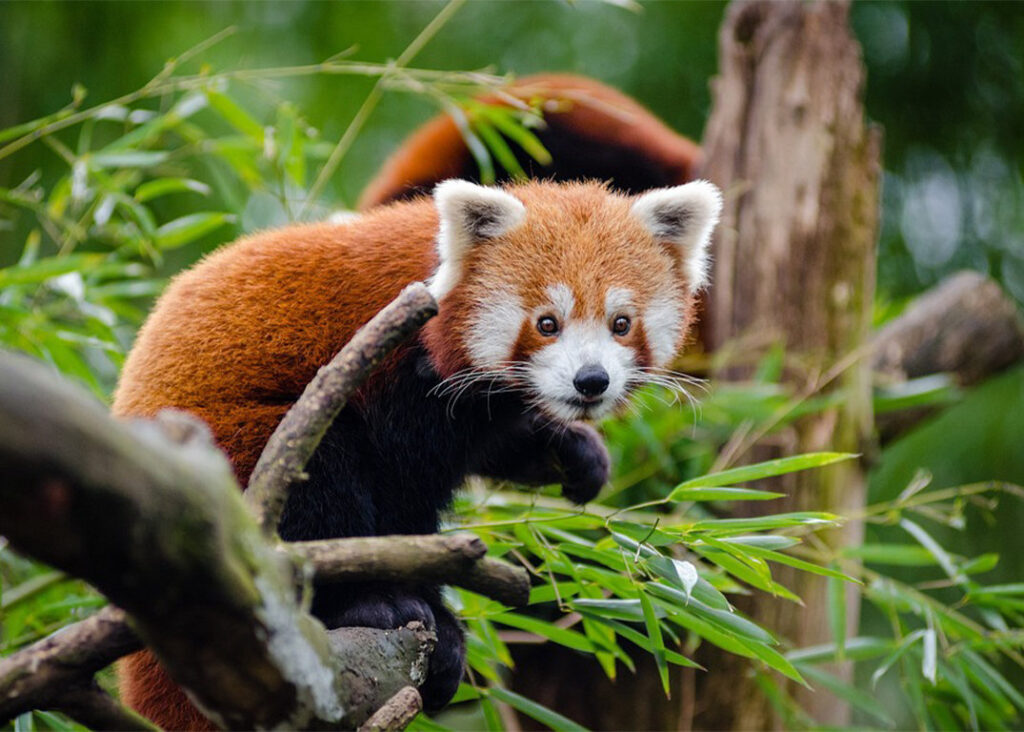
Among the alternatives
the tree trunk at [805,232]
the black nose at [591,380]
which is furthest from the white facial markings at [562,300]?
the tree trunk at [805,232]

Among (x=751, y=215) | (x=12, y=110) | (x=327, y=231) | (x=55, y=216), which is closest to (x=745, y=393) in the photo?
(x=751, y=215)

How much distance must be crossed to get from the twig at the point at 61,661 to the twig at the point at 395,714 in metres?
0.29

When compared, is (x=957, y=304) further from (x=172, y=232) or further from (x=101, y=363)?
(x=101, y=363)

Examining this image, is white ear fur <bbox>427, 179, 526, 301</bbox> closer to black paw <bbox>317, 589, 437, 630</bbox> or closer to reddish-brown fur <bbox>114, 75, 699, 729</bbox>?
reddish-brown fur <bbox>114, 75, 699, 729</bbox>

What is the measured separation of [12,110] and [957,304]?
13.3 feet

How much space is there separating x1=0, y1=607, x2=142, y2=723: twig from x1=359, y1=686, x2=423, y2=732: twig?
29 centimetres

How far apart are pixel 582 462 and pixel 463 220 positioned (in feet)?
2.28

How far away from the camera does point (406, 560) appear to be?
124 centimetres

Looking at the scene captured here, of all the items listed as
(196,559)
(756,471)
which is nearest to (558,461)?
(756,471)

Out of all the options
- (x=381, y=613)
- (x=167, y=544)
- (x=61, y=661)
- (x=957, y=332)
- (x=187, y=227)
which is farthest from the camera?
(x=957, y=332)

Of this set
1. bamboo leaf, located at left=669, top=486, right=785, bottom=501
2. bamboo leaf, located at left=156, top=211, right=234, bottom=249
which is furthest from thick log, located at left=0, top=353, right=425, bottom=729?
bamboo leaf, located at left=156, top=211, right=234, bottom=249

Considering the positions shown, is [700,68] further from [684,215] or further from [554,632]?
[554,632]

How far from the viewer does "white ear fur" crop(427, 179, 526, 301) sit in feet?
6.23

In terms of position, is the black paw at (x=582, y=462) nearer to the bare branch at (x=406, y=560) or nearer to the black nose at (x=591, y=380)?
the black nose at (x=591, y=380)
